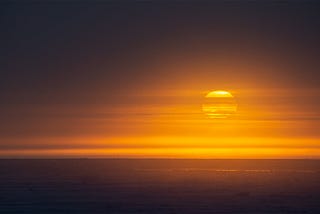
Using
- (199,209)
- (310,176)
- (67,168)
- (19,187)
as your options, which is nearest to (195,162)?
(67,168)

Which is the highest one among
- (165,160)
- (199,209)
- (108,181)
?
(165,160)

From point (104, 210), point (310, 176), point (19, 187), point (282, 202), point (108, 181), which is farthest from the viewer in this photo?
point (310, 176)

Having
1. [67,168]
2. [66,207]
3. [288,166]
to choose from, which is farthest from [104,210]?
[288,166]

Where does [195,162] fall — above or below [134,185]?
above

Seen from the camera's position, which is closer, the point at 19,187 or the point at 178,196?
the point at 178,196

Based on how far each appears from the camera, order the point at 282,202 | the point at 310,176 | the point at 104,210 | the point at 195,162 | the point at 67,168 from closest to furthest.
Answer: the point at 104,210, the point at 282,202, the point at 310,176, the point at 67,168, the point at 195,162

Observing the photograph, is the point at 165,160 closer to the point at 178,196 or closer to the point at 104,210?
the point at 178,196
